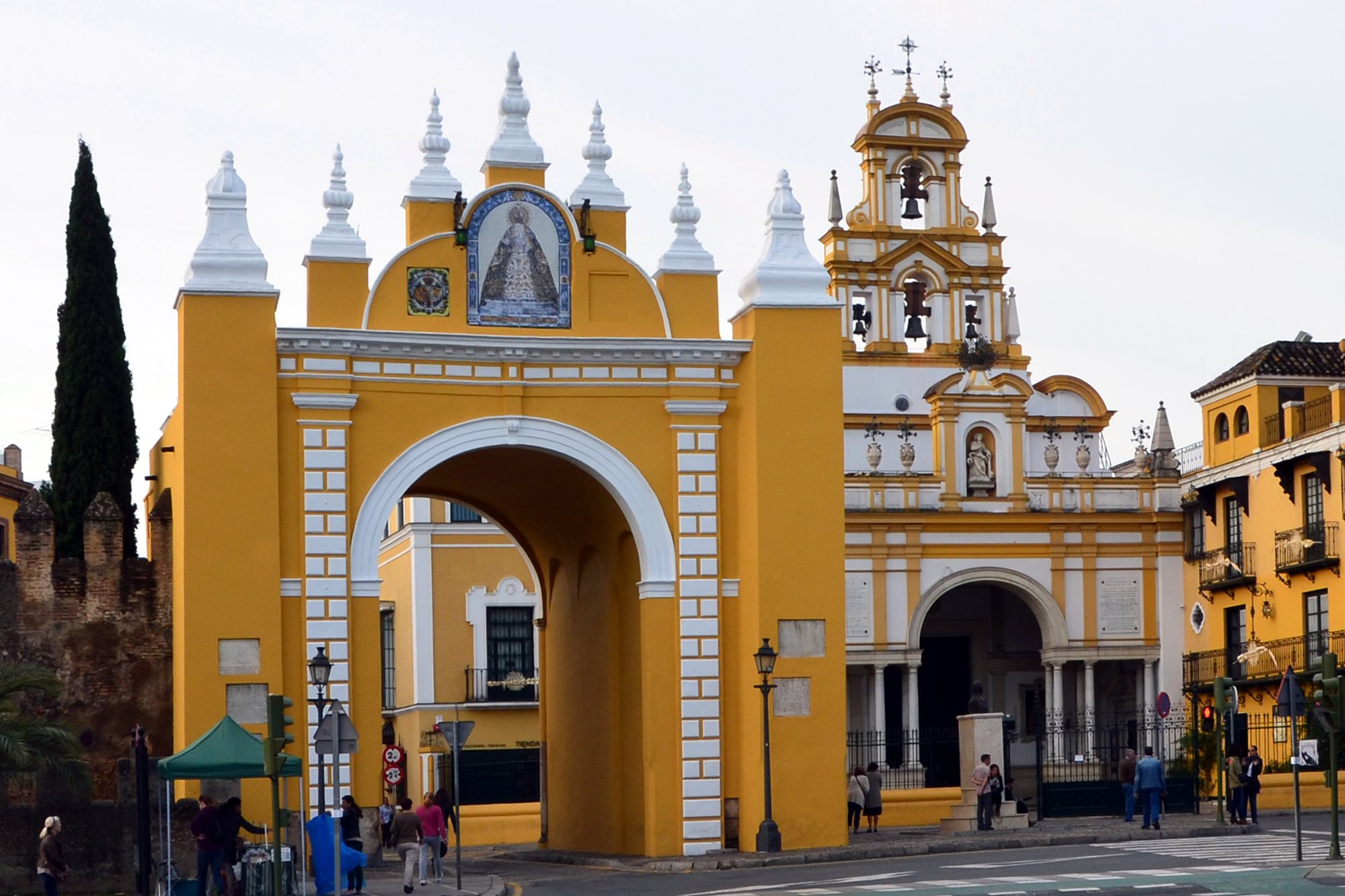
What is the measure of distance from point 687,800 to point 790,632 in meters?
2.61

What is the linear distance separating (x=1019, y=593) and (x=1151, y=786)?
1779cm

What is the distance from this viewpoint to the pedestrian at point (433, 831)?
90.1 ft

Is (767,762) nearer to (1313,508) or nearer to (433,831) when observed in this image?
(433,831)

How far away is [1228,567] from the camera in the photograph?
47438 mm

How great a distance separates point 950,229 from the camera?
56.0 m

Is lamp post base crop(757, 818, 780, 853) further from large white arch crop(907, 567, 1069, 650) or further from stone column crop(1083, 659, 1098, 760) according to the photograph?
stone column crop(1083, 659, 1098, 760)

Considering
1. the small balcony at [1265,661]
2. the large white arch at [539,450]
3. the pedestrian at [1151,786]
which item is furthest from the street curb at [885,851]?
the small balcony at [1265,661]

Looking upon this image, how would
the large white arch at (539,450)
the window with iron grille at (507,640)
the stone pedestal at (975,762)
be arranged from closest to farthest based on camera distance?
the large white arch at (539,450) < the stone pedestal at (975,762) < the window with iron grille at (507,640)

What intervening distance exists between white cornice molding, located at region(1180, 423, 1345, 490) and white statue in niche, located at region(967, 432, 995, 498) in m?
4.31

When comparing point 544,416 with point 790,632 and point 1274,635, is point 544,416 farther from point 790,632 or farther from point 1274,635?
point 1274,635

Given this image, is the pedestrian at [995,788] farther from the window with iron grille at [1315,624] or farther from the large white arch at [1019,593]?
the large white arch at [1019,593]

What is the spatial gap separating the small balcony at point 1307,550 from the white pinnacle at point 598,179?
19.1 meters

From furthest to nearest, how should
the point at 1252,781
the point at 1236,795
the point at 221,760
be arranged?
1. the point at 1252,781
2. the point at 1236,795
3. the point at 221,760

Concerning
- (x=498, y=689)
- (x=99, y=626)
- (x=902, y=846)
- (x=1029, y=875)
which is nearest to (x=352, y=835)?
(x=99, y=626)
